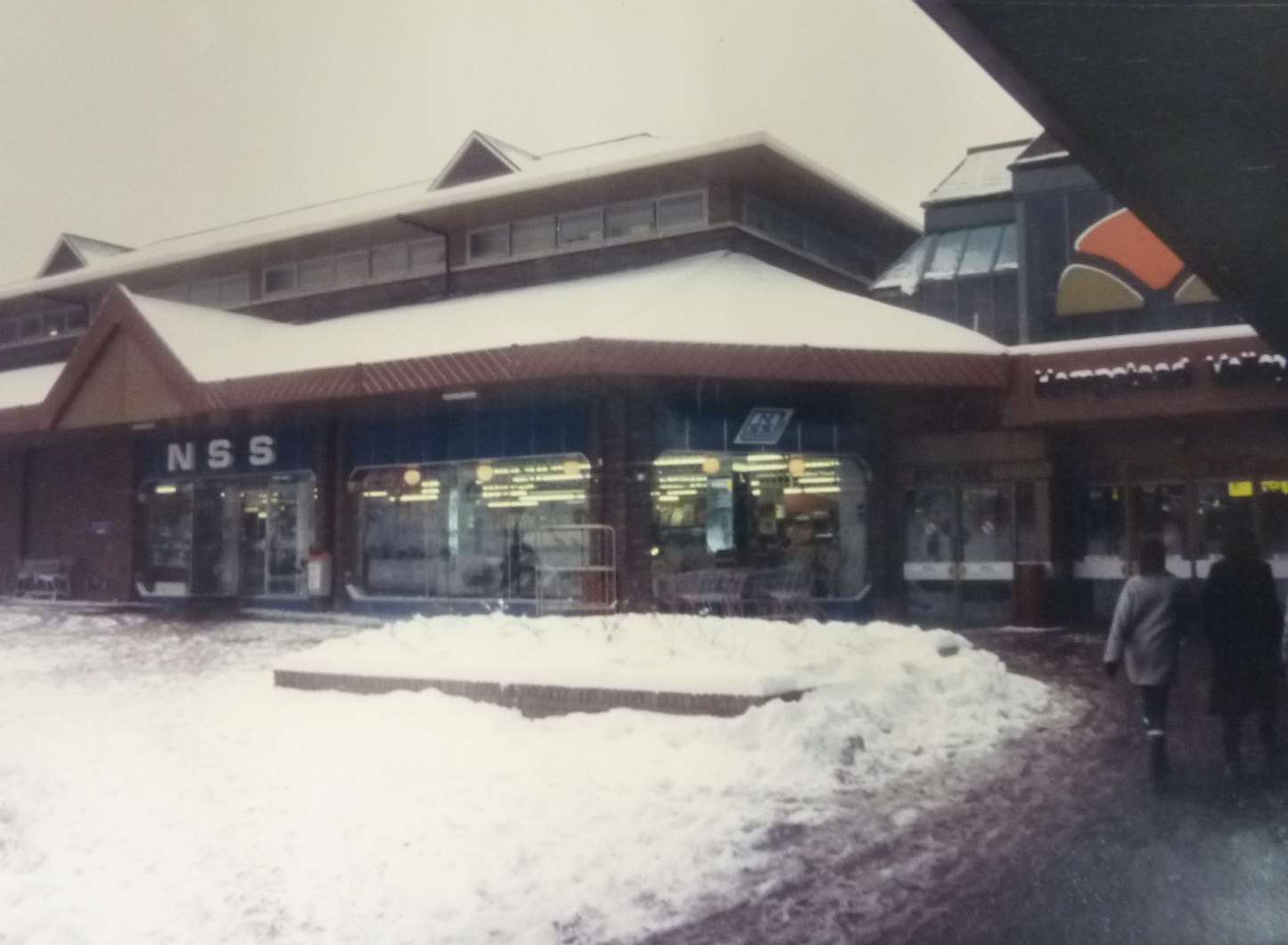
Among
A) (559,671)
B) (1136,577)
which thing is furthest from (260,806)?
(1136,577)

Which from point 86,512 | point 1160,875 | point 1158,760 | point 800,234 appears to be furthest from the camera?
point 86,512

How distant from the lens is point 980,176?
24906 millimetres

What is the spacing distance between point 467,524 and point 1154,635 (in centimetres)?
1382

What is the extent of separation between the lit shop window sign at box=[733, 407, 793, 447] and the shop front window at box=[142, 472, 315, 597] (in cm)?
863

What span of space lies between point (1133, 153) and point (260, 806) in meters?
6.25

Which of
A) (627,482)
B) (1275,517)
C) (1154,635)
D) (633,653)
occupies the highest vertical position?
(627,482)

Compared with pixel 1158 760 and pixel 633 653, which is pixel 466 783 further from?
pixel 1158 760

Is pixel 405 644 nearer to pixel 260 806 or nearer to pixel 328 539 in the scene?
pixel 260 806

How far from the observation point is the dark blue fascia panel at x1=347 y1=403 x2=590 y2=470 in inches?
741

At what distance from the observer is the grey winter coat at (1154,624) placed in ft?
26.7

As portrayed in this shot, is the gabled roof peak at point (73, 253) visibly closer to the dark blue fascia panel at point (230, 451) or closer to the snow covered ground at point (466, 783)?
the dark blue fascia panel at point (230, 451)

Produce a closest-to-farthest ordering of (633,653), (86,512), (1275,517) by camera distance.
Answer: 1. (633,653)
2. (1275,517)
3. (86,512)

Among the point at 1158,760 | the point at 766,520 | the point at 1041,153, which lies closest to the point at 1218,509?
the point at 1041,153

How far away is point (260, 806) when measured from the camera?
6977 mm
